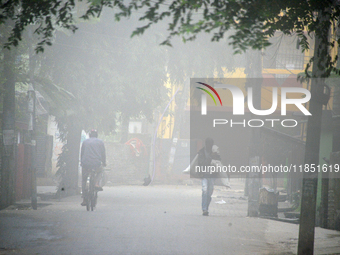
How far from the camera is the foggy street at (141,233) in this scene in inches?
272

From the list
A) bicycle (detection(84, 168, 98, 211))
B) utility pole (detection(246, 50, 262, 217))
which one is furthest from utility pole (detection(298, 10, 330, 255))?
bicycle (detection(84, 168, 98, 211))

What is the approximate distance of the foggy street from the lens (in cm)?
690

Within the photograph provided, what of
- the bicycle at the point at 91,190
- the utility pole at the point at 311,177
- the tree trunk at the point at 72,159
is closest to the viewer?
the utility pole at the point at 311,177

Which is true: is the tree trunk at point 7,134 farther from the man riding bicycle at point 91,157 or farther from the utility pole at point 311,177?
the utility pole at point 311,177

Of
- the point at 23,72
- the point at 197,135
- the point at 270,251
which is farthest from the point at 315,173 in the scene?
the point at 197,135

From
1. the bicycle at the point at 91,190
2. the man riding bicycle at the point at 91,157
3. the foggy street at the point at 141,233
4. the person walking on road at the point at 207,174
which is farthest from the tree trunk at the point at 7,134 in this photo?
the person walking on road at the point at 207,174

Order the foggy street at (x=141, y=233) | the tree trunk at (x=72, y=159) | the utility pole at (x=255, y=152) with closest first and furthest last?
the foggy street at (x=141, y=233)
the utility pole at (x=255, y=152)
the tree trunk at (x=72, y=159)

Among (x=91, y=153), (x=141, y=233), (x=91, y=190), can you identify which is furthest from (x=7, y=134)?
(x=141, y=233)

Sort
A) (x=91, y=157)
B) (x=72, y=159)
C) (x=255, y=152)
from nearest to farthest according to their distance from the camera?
1. (x=91, y=157)
2. (x=255, y=152)
3. (x=72, y=159)

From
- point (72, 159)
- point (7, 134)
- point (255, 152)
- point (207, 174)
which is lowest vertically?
point (72, 159)

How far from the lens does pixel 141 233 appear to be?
8.18 m

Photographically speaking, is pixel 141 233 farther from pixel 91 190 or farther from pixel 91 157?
pixel 91 157

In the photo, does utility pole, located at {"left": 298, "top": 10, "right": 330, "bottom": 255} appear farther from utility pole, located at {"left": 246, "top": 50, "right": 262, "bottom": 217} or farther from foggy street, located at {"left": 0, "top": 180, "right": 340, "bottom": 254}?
utility pole, located at {"left": 246, "top": 50, "right": 262, "bottom": 217}

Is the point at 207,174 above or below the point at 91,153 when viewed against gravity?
below
